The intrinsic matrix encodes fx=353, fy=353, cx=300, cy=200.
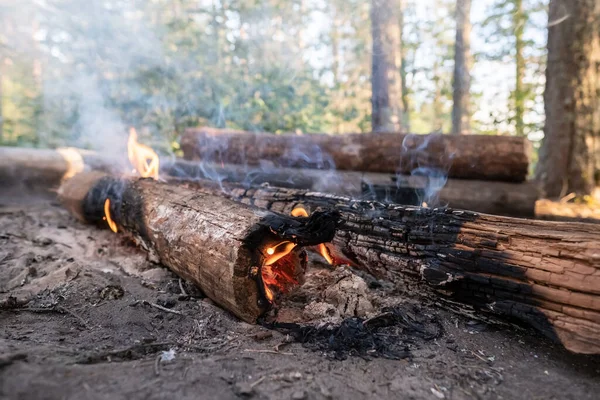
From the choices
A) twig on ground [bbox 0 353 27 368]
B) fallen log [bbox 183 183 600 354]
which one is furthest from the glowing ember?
twig on ground [bbox 0 353 27 368]

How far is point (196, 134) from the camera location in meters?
6.71

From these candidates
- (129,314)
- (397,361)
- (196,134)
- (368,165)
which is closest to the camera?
(397,361)

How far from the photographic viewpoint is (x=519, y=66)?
11.3 metres

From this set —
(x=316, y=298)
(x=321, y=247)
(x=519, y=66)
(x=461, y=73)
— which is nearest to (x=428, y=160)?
(x=321, y=247)

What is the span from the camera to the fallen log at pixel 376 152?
5.09m

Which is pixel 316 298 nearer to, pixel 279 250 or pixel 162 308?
pixel 279 250

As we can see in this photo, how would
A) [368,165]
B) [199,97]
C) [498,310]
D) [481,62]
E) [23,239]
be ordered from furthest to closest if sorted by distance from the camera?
[481,62] < [199,97] < [368,165] < [23,239] < [498,310]

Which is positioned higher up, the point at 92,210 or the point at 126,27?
the point at 126,27

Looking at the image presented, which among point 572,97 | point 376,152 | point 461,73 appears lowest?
point 376,152

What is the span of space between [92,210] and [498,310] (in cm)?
474

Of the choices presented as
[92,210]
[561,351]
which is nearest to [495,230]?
[561,351]

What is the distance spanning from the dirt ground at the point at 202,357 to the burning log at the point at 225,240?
24cm

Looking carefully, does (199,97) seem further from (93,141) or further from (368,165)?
(368,165)

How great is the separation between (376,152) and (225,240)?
12.0 feet
